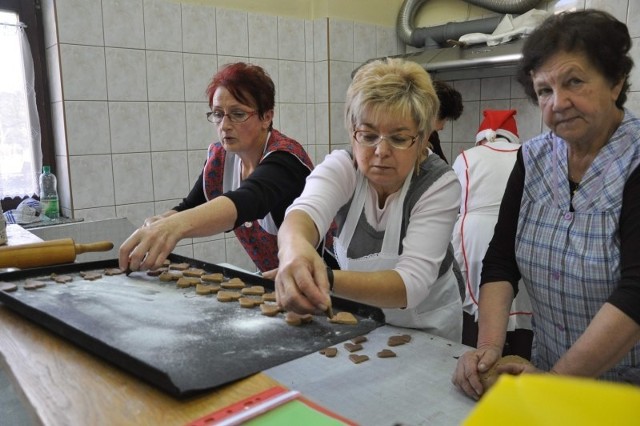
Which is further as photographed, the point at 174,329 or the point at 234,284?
the point at 234,284

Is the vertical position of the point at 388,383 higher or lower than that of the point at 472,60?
lower

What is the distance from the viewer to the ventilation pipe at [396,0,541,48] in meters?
3.21

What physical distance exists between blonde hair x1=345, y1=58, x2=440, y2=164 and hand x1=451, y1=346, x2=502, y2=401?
1.79 ft

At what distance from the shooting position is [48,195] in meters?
2.74

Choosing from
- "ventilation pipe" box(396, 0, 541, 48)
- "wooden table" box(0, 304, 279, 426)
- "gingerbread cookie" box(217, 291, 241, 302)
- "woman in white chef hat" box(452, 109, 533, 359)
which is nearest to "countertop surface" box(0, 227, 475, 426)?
"wooden table" box(0, 304, 279, 426)

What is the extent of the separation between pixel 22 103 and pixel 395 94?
238 cm

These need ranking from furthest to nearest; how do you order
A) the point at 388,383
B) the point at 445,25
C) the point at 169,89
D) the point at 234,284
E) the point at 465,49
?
the point at 445,25
the point at 465,49
the point at 169,89
the point at 234,284
the point at 388,383

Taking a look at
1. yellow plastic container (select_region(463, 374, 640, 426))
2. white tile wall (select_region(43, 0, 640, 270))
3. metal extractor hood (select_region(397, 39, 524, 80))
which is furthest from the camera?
metal extractor hood (select_region(397, 39, 524, 80))

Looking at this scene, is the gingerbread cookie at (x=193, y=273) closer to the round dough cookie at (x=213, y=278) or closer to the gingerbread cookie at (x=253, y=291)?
the round dough cookie at (x=213, y=278)

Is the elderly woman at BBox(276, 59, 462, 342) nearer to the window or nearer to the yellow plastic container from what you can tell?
the yellow plastic container

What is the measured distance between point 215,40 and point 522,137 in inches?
79.2

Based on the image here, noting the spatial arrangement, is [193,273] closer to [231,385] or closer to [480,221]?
[231,385]

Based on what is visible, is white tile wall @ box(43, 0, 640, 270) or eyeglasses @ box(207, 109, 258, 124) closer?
eyeglasses @ box(207, 109, 258, 124)

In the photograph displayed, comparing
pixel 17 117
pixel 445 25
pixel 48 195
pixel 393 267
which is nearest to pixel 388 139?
pixel 393 267
